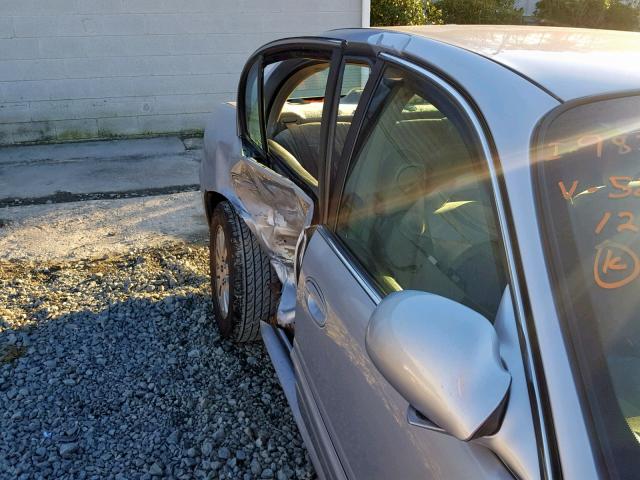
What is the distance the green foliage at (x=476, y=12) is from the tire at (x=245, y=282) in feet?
34.4

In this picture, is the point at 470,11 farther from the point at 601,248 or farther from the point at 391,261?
the point at 601,248

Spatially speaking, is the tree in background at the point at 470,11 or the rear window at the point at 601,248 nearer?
the rear window at the point at 601,248

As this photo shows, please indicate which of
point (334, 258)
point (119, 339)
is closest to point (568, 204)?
point (334, 258)

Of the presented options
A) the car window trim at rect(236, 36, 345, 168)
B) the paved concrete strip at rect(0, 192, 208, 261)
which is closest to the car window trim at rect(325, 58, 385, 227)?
the car window trim at rect(236, 36, 345, 168)

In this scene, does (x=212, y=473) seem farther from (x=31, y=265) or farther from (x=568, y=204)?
(x=31, y=265)

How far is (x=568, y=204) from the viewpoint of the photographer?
1.33m

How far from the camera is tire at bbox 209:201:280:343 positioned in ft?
10.1

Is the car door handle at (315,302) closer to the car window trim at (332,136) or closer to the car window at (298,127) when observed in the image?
the car window trim at (332,136)

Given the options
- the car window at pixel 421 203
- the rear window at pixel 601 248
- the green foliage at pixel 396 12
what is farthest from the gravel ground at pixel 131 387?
the green foliage at pixel 396 12

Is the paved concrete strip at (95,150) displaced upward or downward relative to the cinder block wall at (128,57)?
downward

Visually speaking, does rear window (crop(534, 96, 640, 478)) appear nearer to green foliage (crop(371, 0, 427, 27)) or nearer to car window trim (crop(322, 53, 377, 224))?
car window trim (crop(322, 53, 377, 224))

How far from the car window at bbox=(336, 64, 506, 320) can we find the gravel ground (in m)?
1.21

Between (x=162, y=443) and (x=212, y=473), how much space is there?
0.31 m

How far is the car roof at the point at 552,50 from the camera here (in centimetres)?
149
